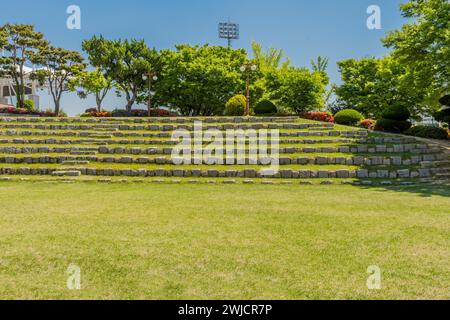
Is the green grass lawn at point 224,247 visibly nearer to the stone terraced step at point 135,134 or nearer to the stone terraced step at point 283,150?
the stone terraced step at point 283,150

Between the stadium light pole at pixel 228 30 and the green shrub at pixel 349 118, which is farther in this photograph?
the stadium light pole at pixel 228 30

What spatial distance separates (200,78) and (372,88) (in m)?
19.6

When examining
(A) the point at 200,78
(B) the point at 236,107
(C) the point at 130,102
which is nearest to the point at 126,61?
(C) the point at 130,102

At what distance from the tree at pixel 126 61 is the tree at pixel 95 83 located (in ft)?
4.33

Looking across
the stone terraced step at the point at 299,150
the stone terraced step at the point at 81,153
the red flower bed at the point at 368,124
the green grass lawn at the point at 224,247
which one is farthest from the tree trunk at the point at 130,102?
the green grass lawn at the point at 224,247

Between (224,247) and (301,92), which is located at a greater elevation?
(301,92)

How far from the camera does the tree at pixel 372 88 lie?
3609 cm

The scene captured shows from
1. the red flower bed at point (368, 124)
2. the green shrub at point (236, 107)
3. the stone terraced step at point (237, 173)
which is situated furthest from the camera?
the green shrub at point (236, 107)

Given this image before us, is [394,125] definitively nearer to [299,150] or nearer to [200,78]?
[299,150]

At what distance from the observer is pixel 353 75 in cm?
4050

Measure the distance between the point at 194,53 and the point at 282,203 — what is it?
37.1m

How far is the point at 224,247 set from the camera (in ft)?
18.8
